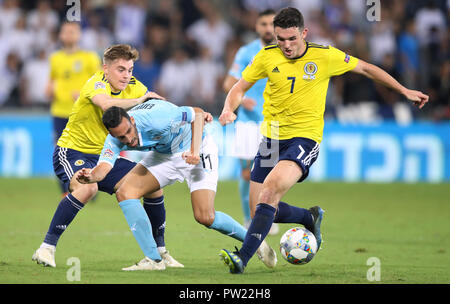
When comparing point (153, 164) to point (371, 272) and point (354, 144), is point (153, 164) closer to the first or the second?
point (371, 272)

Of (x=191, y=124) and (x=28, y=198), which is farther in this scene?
(x=28, y=198)

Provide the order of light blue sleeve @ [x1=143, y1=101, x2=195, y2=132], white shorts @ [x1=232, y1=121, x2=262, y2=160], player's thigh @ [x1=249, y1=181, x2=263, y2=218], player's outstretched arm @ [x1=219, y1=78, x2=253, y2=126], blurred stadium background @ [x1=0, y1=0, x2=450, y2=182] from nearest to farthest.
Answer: light blue sleeve @ [x1=143, y1=101, x2=195, y2=132] < player's outstretched arm @ [x1=219, y1=78, x2=253, y2=126] < player's thigh @ [x1=249, y1=181, x2=263, y2=218] < white shorts @ [x1=232, y1=121, x2=262, y2=160] < blurred stadium background @ [x1=0, y1=0, x2=450, y2=182]

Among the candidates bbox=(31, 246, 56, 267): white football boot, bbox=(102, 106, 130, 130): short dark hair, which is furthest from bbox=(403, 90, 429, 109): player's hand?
bbox=(31, 246, 56, 267): white football boot

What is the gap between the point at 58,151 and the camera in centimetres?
728

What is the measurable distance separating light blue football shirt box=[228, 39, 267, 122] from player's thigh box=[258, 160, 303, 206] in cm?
307

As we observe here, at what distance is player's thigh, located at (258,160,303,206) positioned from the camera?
248 inches

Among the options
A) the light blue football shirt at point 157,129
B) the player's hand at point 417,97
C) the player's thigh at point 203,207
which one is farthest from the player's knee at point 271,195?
the player's hand at point 417,97

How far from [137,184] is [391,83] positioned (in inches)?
91.6

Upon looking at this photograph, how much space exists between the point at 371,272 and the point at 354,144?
8493 mm

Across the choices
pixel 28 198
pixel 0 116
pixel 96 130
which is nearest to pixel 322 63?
pixel 96 130

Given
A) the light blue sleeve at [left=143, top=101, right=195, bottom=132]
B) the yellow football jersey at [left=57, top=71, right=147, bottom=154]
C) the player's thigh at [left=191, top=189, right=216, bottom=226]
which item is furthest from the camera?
the yellow football jersey at [left=57, top=71, right=147, bottom=154]

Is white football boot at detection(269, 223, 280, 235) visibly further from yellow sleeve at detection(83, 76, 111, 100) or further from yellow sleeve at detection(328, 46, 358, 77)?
yellow sleeve at detection(83, 76, 111, 100)

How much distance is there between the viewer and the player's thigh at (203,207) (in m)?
6.71

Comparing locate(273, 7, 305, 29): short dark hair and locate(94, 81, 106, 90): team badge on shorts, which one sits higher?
locate(273, 7, 305, 29): short dark hair
